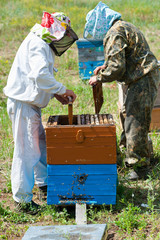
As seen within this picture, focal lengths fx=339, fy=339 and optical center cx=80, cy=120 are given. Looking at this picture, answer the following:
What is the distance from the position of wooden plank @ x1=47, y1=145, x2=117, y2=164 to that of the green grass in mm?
436

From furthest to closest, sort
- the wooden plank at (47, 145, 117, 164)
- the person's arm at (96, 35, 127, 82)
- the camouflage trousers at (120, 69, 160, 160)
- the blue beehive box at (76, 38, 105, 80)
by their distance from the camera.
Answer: the blue beehive box at (76, 38, 105, 80) < the camouflage trousers at (120, 69, 160, 160) < the person's arm at (96, 35, 127, 82) < the wooden plank at (47, 145, 117, 164)

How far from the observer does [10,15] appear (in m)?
13.1

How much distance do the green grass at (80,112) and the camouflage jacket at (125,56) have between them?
3.85ft

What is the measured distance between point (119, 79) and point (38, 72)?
49.3 inches

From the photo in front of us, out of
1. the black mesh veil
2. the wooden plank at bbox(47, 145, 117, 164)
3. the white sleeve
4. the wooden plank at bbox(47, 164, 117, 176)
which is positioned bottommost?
the wooden plank at bbox(47, 164, 117, 176)

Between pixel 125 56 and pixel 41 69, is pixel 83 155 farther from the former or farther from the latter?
pixel 125 56

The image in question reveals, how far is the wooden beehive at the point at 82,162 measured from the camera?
315 cm

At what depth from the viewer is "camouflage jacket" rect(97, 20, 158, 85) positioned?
3.62 m

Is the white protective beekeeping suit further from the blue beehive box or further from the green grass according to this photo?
the blue beehive box

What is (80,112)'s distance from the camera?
6.04 m

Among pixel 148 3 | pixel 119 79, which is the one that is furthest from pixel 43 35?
pixel 148 3

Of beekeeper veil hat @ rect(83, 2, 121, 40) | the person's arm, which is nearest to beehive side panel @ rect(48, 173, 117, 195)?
the person's arm

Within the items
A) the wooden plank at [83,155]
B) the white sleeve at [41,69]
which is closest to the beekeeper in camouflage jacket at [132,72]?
the wooden plank at [83,155]

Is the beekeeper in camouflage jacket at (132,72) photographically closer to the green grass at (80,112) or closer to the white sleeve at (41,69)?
the green grass at (80,112)
